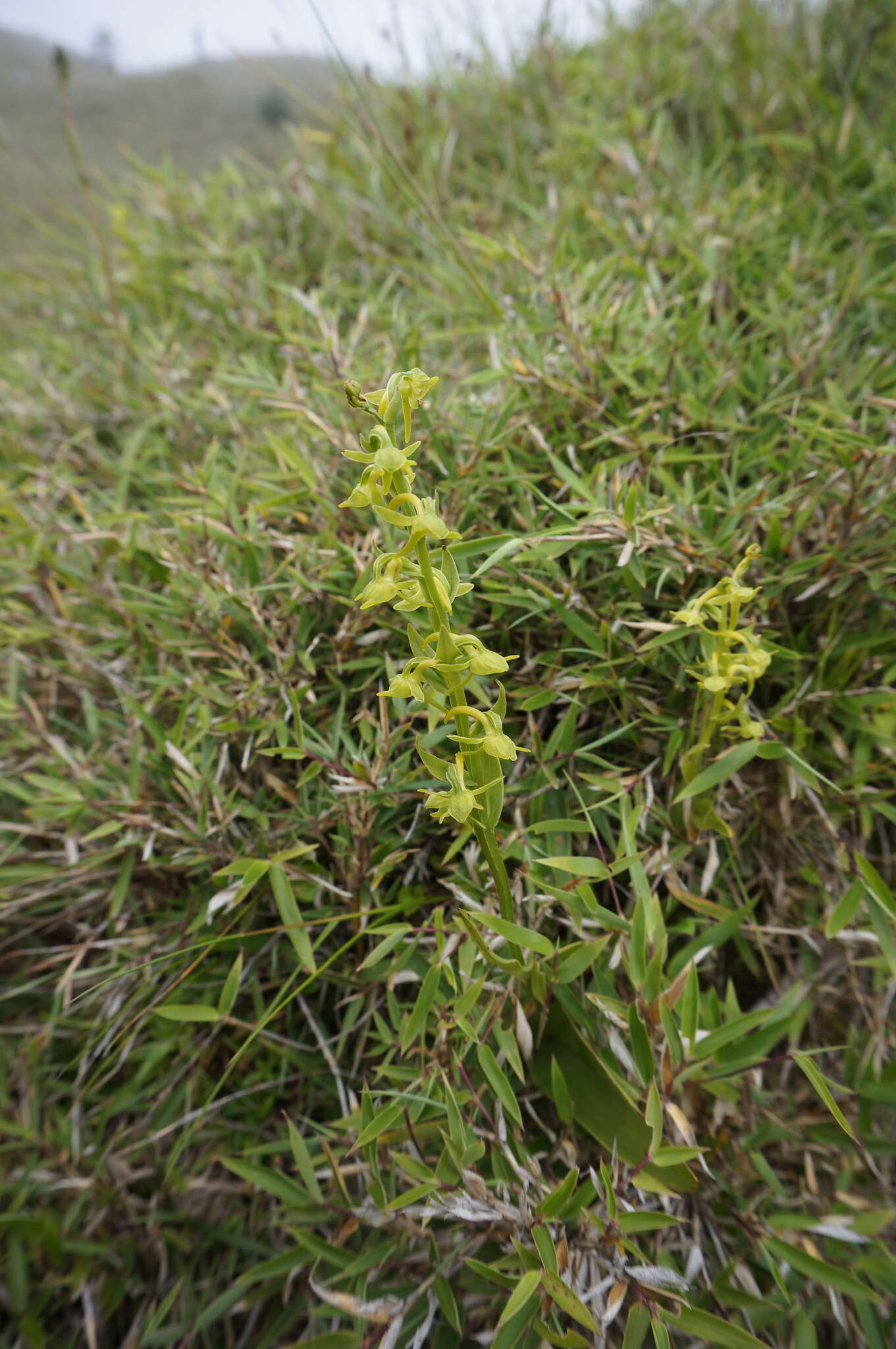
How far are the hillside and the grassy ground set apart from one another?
125 centimetres

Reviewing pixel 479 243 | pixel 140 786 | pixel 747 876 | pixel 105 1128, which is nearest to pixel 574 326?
pixel 479 243

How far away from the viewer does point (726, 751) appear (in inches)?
30.6

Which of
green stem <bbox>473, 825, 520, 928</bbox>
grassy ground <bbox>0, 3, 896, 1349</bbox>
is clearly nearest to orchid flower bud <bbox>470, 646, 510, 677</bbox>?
green stem <bbox>473, 825, 520, 928</bbox>

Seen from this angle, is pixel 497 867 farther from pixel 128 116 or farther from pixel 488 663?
pixel 128 116

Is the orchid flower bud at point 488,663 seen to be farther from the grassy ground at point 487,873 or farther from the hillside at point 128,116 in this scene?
the hillside at point 128,116

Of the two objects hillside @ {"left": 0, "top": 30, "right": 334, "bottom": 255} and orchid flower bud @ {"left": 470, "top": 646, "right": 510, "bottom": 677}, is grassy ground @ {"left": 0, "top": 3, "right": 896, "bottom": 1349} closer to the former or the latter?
orchid flower bud @ {"left": 470, "top": 646, "right": 510, "bottom": 677}

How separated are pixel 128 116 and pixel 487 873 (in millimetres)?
7977

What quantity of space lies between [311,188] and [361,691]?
1.48 meters

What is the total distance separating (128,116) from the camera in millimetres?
6328

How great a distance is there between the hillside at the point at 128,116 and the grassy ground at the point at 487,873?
125cm

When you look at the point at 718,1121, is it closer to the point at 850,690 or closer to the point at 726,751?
the point at 726,751

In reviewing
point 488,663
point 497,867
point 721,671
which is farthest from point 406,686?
point 721,671

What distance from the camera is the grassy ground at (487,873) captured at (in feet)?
2.46

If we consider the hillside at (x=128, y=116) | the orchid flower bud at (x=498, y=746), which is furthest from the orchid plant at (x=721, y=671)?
the hillside at (x=128, y=116)
